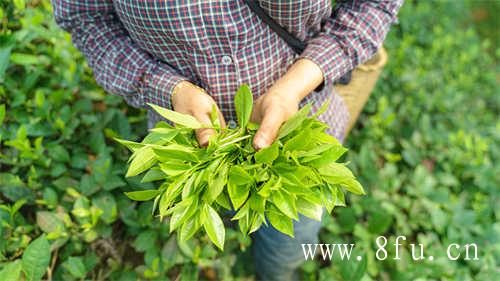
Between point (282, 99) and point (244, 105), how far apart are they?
11 centimetres

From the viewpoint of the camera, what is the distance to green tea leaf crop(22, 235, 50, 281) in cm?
99

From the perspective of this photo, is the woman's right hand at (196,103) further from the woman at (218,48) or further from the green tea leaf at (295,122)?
the green tea leaf at (295,122)

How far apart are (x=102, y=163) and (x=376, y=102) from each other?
50.8 inches

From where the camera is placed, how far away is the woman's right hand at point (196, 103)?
32.1 inches

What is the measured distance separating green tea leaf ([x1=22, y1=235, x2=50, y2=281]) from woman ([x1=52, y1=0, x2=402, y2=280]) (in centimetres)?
43

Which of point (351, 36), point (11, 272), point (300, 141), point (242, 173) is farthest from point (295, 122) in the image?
point (11, 272)

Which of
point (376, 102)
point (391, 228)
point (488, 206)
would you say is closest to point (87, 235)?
point (391, 228)

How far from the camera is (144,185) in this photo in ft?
4.06

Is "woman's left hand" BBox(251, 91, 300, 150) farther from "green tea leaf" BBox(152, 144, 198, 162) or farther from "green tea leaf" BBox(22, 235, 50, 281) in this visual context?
"green tea leaf" BBox(22, 235, 50, 281)

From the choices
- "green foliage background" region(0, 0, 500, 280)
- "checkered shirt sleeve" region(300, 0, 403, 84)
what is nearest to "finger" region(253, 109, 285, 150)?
"checkered shirt sleeve" region(300, 0, 403, 84)

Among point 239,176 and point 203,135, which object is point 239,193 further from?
point 203,135

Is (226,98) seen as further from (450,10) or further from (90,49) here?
(450,10)

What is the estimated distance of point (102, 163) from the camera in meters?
1.27

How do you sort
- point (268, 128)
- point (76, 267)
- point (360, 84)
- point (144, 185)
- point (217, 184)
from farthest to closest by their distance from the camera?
1. point (360, 84)
2. point (144, 185)
3. point (76, 267)
4. point (268, 128)
5. point (217, 184)
